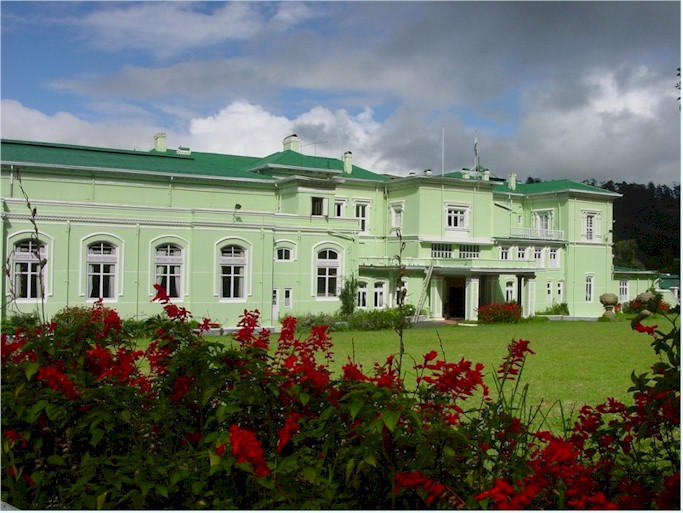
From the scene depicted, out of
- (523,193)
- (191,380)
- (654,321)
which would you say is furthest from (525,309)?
(191,380)

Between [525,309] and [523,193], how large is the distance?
10707 millimetres

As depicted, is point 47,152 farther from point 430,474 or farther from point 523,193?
point 523,193

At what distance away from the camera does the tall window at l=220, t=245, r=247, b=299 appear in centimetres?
2505

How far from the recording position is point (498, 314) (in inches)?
A: 1225

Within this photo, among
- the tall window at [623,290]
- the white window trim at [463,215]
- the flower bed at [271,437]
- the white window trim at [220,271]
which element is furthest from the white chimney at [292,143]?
the flower bed at [271,437]

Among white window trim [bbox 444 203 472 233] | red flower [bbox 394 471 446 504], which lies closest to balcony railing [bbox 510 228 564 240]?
white window trim [bbox 444 203 472 233]

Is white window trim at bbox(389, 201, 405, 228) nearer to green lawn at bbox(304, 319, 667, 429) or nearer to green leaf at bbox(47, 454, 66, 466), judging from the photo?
green lawn at bbox(304, 319, 667, 429)

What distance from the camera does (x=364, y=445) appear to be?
9.75 feet

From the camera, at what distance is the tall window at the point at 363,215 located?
36.8 metres

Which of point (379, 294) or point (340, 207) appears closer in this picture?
point (379, 294)

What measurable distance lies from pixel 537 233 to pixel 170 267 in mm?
23920

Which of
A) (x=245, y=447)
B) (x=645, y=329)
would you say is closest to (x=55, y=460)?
(x=245, y=447)

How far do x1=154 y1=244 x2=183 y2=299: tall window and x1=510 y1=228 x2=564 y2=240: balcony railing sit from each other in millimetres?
21150

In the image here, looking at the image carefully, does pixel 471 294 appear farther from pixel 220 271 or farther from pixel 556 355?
pixel 556 355
